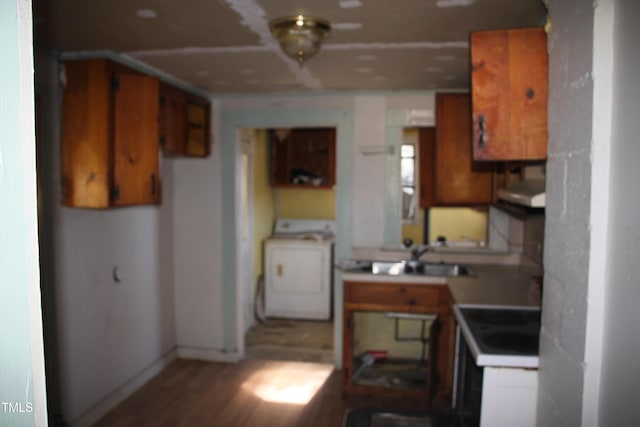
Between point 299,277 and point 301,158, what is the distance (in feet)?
4.10

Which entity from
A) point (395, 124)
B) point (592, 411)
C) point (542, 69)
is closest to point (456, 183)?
point (395, 124)

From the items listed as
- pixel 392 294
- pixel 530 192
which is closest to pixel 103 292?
pixel 392 294

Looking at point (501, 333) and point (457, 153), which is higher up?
point (457, 153)

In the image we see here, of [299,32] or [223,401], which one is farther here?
[223,401]

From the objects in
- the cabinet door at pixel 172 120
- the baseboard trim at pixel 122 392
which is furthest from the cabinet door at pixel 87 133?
the baseboard trim at pixel 122 392

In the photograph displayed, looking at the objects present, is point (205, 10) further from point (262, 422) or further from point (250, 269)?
point (250, 269)

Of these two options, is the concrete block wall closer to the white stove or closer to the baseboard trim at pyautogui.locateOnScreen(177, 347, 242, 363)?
the white stove

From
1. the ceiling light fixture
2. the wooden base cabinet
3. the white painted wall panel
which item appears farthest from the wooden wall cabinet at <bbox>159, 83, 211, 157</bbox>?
the wooden base cabinet

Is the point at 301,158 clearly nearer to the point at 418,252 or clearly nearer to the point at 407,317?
the point at 418,252

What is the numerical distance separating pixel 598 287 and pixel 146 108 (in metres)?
2.17

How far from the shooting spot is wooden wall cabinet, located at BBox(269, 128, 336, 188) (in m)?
4.93

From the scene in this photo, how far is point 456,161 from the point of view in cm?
320

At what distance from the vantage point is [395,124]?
3.62 metres

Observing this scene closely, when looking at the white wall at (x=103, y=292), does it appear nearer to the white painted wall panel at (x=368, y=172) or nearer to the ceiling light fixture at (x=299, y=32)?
the ceiling light fixture at (x=299, y=32)
